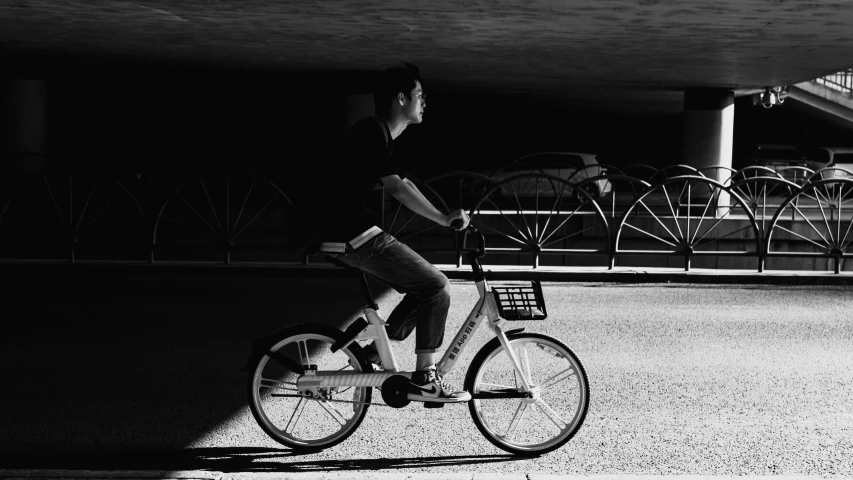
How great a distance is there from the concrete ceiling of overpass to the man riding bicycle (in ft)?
19.2

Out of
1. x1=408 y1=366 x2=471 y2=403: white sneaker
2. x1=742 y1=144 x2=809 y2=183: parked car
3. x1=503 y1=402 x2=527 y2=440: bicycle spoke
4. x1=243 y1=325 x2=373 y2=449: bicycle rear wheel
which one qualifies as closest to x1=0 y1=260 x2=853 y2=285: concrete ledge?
x1=243 y1=325 x2=373 y2=449: bicycle rear wheel

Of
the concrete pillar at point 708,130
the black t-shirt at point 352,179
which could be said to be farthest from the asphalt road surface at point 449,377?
the concrete pillar at point 708,130

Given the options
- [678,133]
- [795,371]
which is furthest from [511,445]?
[678,133]

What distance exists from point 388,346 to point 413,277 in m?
0.38

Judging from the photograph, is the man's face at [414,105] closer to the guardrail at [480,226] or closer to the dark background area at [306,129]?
the guardrail at [480,226]

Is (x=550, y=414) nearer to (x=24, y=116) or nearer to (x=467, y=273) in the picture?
(x=467, y=273)

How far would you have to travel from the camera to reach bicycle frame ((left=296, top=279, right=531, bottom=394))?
4.60m

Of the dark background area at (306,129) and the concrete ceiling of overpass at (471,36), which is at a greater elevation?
the concrete ceiling of overpass at (471,36)

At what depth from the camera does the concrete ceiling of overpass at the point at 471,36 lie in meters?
10.6

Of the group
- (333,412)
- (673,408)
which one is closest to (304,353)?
(333,412)

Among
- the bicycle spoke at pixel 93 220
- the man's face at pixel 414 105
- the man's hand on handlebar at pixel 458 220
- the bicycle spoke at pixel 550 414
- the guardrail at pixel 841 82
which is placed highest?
the man's face at pixel 414 105

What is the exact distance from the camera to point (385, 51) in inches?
579

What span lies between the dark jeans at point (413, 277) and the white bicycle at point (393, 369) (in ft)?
0.44

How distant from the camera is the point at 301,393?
15.6 ft
